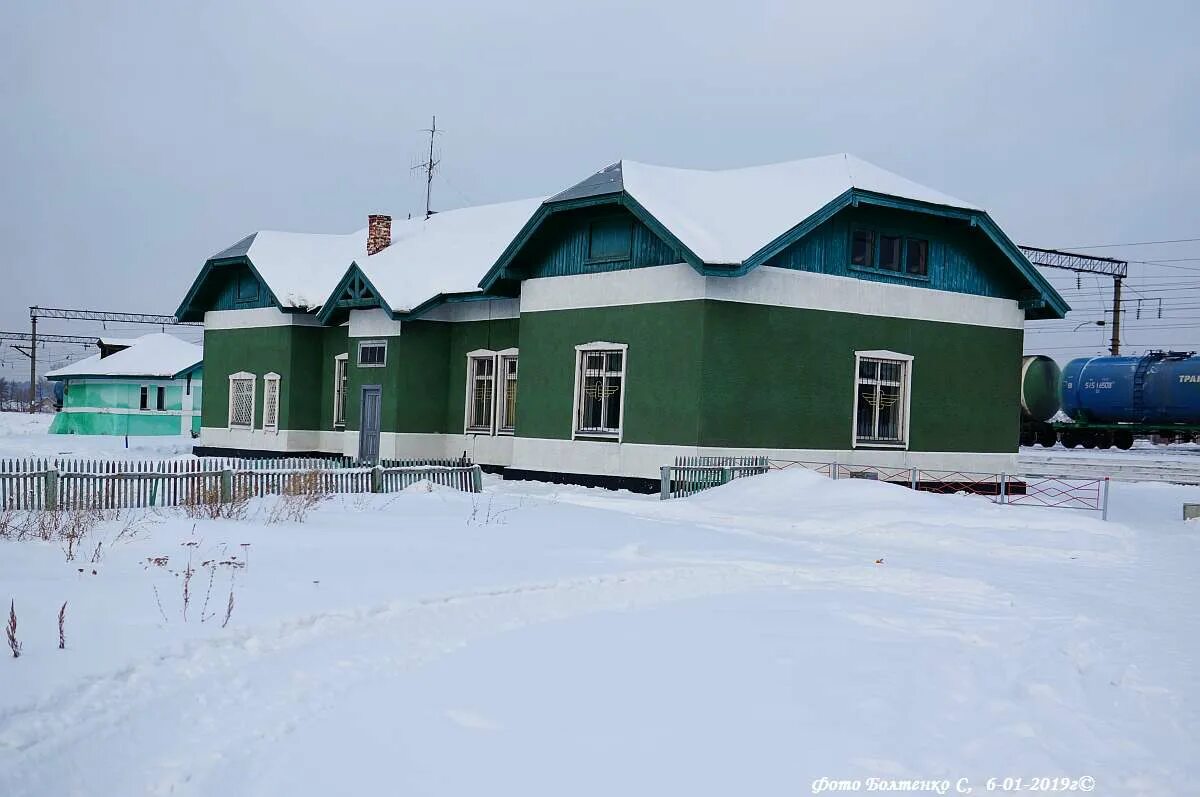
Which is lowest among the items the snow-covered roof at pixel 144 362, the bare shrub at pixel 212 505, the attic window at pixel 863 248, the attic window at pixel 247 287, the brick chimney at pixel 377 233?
the bare shrub at pixel 212 505

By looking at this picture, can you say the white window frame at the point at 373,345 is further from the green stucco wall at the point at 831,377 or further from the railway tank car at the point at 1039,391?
the railway tank car at the point at 1039,391

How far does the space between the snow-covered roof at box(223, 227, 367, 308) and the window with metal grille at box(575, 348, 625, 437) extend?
30.4 feet

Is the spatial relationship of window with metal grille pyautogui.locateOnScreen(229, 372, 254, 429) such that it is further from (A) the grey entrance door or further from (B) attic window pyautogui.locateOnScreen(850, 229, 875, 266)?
(B) attic window pyautogui.locateOnScreen(850, 229, 875, 266)

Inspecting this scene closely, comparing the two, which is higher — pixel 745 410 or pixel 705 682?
pixel 745 410

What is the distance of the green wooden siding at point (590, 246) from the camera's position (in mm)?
20959

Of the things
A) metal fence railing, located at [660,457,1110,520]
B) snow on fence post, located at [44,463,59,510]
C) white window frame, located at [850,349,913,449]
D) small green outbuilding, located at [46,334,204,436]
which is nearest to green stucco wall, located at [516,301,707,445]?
metal fence railing, located at [660,457,1110,520]

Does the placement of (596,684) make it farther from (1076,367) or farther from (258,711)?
(1076,367)

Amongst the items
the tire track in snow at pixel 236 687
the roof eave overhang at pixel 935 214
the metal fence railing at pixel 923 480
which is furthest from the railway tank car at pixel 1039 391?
the tire track in snow at pixel 236 687

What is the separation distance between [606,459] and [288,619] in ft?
44.5

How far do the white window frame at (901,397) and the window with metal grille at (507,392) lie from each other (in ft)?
24.1

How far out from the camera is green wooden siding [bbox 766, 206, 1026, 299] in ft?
69.2

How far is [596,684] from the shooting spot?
6969mm

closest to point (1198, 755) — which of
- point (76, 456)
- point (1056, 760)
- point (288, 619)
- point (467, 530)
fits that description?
point (1056, 760)

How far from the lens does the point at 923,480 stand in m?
22.3
